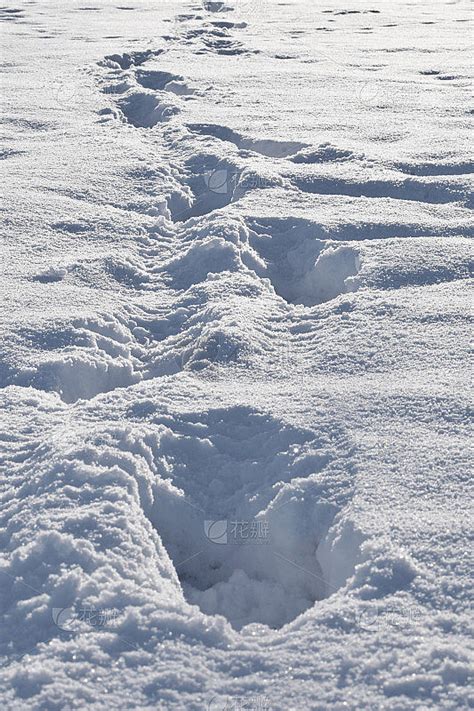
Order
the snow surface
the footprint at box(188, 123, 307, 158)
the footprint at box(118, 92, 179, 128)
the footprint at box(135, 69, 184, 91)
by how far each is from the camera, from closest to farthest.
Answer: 1. the snow surface
2. the footprint at box(188, 123, 307, 158)
3. the footprint at box(118, 92, 179, 128)
4. the footprint at box(135, 69, 184, 91)

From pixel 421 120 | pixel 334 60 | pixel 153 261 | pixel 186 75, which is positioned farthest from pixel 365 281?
pixel 334 60

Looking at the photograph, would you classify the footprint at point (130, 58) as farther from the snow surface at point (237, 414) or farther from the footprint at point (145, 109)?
the snow surface at point (237, 414)

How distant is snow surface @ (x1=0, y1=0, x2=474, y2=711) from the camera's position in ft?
4.95

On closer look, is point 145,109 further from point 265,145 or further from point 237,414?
point 237,414

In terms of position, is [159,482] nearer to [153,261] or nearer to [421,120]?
[153,261]

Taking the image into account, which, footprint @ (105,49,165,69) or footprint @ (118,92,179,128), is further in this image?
footprint @ (105,49,165,69)

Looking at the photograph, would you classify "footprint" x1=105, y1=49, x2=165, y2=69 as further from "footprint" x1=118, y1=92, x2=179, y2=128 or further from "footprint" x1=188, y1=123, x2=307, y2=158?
"footprint" x1=188, y1=123, x2=307, y2=158

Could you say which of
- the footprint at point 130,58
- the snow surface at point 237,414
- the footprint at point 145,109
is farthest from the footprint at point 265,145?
the footprint at point 130,58

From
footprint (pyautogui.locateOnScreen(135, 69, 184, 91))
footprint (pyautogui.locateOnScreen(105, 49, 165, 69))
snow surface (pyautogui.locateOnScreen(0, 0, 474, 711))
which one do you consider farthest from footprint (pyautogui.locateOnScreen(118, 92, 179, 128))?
footprint (pyautogui.locateOnScreen(105, 49, 165, 69))

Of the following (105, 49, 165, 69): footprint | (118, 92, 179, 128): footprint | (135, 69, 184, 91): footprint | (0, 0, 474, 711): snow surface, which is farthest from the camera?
(105, 49, 165, 69): footprint

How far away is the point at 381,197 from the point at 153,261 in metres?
1.24

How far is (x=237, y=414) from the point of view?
7.23ft

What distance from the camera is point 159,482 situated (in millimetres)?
2010

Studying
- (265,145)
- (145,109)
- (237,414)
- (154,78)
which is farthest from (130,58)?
(237,414)
